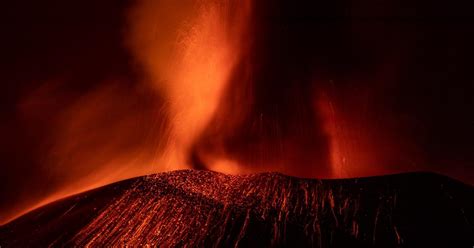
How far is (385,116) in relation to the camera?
176 inches

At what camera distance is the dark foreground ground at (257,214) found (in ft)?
7.85

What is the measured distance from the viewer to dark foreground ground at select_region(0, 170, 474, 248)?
7.85ft

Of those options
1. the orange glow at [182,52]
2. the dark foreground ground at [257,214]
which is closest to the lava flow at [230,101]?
the orange glow at [182,52]

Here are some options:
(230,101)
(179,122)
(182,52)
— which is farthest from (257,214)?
(182,52)

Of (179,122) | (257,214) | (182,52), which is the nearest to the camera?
(257,214)

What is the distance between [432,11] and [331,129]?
1776 millimetres

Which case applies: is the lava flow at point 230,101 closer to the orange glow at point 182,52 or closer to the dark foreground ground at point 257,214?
the orange glow at point 182,52

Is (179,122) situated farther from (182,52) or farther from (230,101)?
(182,52)

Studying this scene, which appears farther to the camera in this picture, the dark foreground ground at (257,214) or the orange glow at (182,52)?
the orange glow at (182,52)

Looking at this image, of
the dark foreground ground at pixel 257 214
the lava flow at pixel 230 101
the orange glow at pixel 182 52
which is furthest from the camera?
the orange glow at pixel 182 52

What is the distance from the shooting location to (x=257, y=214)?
265 centimetres

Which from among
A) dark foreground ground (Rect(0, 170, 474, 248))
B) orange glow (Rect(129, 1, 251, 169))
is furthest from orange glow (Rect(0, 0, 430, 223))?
dark foreground ground (Rect(0, 170, 474, 248))

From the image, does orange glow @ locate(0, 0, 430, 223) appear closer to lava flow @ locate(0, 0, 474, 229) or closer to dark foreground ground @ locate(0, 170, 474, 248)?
lava flow @ locate(0, 0, 474, 229)

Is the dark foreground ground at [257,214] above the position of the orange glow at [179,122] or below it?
below
